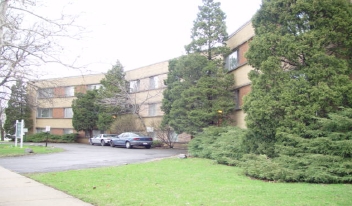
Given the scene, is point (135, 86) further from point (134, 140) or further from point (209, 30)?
point (209, 30)

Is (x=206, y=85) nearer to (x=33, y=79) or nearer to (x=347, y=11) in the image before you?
(x=347, y=11)

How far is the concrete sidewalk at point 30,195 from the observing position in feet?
23.1

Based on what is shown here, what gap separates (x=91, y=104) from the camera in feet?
129

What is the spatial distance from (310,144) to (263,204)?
4408 mm

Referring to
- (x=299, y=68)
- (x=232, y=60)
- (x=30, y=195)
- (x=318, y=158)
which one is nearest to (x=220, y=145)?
(x=299, y=68)

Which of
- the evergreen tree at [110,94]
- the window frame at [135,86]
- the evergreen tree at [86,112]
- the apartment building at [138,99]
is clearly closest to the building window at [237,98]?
the apartment building at [138,99]

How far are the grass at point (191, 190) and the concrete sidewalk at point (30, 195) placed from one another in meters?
0.27

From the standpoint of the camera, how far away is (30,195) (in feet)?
26.0

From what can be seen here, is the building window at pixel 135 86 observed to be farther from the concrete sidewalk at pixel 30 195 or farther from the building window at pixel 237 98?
the concrete sidewalk at pixel 30 195

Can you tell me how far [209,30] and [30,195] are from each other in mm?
17305

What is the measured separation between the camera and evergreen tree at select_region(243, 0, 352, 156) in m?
10.9

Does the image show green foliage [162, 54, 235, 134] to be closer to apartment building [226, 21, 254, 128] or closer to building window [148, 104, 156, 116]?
apartment building [226, 21, 254, 128]

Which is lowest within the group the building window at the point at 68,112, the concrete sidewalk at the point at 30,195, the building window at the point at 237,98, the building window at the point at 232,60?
the concrete sidewalk at the point at 30,195

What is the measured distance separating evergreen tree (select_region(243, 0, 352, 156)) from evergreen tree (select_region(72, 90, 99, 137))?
96.2 feet
